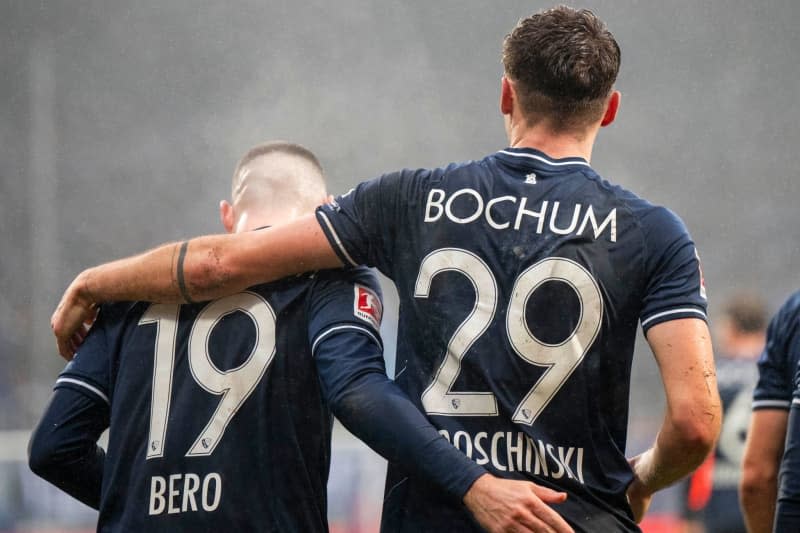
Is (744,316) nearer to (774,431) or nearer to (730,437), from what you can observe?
(730,437)

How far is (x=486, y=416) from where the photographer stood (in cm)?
159

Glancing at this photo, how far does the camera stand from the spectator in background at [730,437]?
15.2 ft

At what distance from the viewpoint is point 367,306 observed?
1743mm

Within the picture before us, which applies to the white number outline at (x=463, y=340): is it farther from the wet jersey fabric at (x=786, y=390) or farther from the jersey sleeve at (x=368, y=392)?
the wet jersey fabric at (x=786, y=390)

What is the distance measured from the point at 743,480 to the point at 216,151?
7.55 metres

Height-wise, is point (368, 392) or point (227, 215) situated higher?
point (227, 215)

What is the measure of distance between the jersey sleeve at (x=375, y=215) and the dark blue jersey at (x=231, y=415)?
0.10 metres

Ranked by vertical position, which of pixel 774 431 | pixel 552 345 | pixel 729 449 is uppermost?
pixel 552 345

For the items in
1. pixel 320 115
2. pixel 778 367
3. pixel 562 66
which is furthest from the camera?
pixel 320 115

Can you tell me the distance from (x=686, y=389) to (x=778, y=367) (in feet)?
2.43

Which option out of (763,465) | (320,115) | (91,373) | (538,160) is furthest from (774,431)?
(320,115)

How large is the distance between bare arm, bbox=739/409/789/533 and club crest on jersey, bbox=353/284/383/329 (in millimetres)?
982

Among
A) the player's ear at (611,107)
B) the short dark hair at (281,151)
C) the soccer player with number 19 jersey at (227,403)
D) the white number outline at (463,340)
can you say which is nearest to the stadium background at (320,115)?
the short dark hair at (281,151)

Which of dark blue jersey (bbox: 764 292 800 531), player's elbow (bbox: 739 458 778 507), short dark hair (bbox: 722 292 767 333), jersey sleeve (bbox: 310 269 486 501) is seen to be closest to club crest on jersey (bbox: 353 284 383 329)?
jersey sleeve (bbox: 310 269 486 501)
